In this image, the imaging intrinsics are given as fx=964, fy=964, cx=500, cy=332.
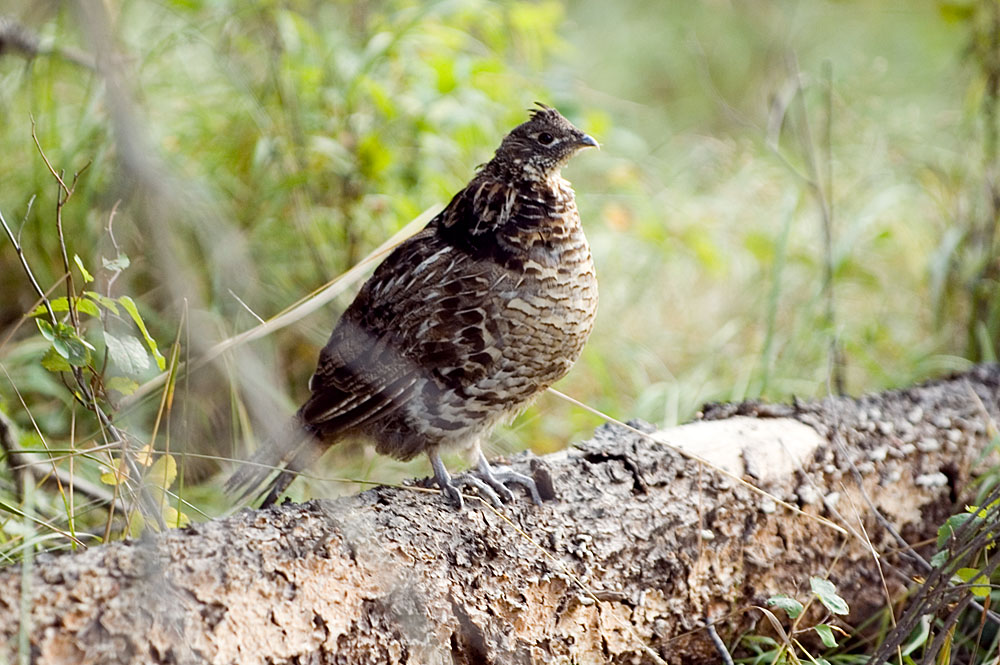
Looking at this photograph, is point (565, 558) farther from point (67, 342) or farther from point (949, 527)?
point (67, 342)

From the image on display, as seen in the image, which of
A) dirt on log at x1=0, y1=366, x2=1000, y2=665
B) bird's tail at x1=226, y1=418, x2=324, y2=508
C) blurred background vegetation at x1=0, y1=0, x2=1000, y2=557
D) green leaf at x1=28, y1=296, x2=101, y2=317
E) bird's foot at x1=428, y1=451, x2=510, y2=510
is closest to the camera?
dirt on log at x1=0, y1=366, x2=1000, y2=665

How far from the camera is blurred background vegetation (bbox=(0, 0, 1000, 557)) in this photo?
3857 millimetres

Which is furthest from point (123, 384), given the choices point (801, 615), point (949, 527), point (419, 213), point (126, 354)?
point (419, 213)

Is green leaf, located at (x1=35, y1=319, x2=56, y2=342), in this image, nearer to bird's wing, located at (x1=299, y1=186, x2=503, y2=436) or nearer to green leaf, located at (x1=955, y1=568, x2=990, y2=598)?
bird's wing, located at (x1=299, y1=186, x2=503, y2=436)

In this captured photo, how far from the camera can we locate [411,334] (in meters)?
2.63

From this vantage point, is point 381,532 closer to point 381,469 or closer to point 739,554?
point 739,554

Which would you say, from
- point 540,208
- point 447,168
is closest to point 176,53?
point 447,168

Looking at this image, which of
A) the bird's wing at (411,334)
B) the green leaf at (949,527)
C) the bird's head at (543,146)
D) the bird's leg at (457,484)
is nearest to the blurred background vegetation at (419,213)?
the bird's wing at (411,334)

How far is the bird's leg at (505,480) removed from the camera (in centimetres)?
245

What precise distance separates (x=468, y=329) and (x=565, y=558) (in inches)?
25.7

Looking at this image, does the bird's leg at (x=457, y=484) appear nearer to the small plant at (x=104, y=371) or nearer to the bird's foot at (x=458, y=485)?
the bird's foot at (x=458, y=485)

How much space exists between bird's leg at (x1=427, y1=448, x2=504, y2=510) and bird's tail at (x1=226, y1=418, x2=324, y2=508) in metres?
0.40

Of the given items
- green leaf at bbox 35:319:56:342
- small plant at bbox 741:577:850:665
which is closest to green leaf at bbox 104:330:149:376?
green leaf at bbox 35:319:56:342

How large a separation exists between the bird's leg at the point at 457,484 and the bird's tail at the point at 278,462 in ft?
1.30
